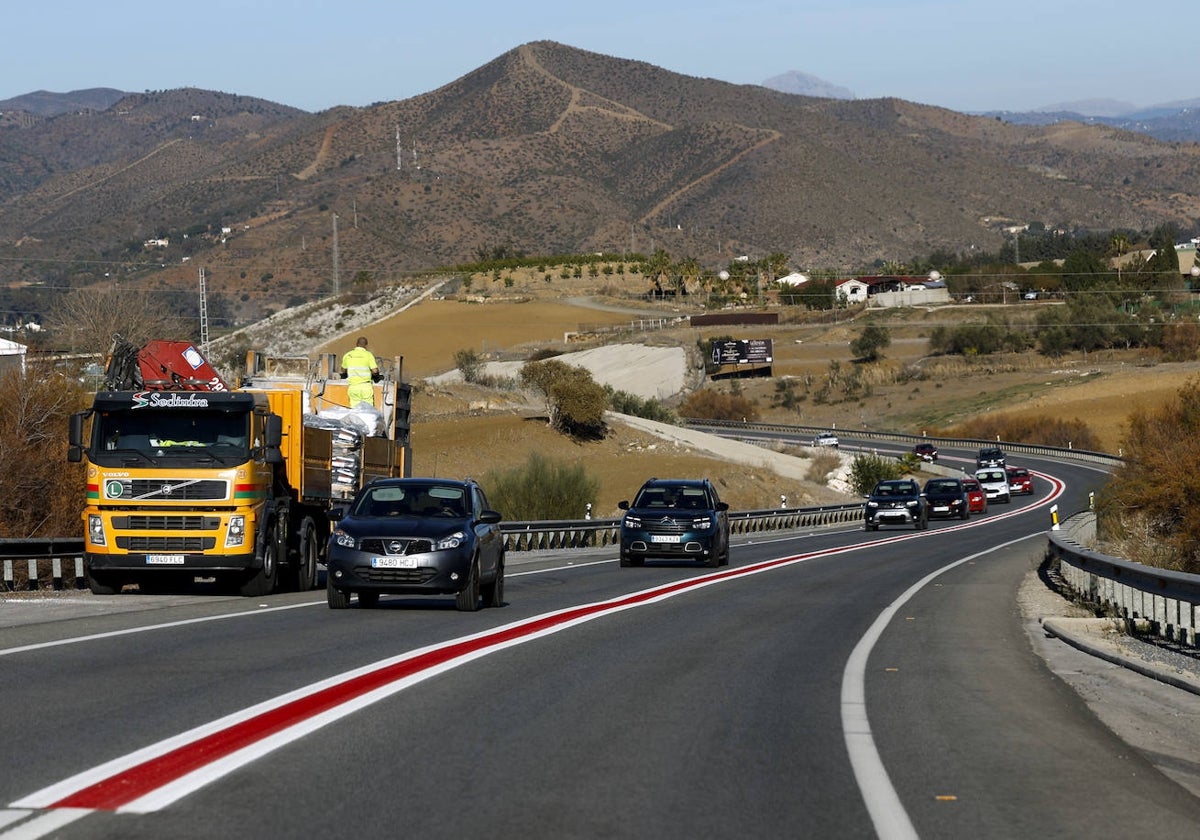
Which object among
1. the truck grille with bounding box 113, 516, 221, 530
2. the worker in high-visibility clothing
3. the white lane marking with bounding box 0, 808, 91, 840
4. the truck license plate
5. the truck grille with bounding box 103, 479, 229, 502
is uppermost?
the worker in high-visibility clothing

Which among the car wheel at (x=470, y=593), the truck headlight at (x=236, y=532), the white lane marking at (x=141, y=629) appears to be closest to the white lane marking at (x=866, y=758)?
the car wheel at (x=470, y=593)

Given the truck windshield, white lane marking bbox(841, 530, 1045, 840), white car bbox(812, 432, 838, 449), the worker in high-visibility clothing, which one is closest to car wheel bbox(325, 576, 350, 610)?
the truck windshield

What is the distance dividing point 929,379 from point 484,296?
46.2 m

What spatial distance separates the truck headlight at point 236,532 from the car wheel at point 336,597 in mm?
2388

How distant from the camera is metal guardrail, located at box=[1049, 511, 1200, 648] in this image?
50.8ft

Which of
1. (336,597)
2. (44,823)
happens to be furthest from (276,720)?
(336,597)

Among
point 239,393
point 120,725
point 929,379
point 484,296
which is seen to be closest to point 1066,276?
point 929,379

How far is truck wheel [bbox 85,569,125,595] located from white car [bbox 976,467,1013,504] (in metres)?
56.3

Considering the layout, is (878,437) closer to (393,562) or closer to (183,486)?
(183,486)

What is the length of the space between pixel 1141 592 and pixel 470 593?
24.5ft

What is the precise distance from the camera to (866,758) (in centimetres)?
972

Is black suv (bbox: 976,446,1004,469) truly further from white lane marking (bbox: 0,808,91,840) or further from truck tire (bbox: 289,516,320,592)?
white lane marking (bbox: 0,808,91,840)

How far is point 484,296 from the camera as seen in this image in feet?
519

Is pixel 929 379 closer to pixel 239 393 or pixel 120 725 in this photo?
pixel 239 393
